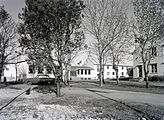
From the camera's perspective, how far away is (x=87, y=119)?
529 cm

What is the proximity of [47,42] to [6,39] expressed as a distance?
28.5ft

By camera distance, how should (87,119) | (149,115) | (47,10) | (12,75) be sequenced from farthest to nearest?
(12,75)
(47,10)
(149,115)
(87,119)

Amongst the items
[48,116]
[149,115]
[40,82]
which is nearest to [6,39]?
[40,82]

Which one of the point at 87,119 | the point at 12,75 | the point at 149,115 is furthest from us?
the point at 12,75

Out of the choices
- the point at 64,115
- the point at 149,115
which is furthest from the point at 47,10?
the point at 149,115

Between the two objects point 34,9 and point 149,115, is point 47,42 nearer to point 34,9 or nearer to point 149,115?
point 34,9

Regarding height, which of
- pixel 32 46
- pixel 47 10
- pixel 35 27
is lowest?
pixel 32 46

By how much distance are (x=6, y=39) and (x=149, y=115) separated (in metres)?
15.2

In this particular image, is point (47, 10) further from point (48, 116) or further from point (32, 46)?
point (48, 116)

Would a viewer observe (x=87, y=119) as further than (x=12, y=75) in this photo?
No

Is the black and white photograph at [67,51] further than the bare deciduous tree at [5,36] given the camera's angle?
No

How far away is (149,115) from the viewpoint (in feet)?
18.6

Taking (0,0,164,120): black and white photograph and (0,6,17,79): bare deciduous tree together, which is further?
(0,6,17,79): bare deciduous tree

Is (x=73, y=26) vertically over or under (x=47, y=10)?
under
